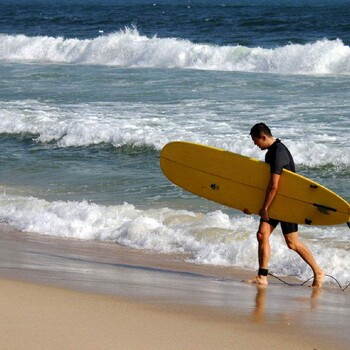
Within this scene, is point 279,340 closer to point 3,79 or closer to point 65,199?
point 65,199

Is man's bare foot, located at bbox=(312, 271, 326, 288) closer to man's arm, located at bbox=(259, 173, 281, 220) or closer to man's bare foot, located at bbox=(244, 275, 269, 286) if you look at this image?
man's bare foot, located at bbox=(244, 275, 269, 286)

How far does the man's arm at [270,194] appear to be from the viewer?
24.3ft

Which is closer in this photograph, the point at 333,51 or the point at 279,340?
the point at 279,340

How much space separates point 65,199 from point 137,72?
15.3 meters

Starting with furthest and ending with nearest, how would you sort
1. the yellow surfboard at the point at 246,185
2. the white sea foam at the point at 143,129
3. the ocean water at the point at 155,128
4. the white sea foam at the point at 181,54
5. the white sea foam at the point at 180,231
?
the white sea foam at the point at 181,54 < the white sea foam at the point at 143,129 < the ocean water at the point at 155,128 < the white sea foam at the point at 180,231 < the yellow surfboard at the point at 246,185

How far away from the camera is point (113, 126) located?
1620cm

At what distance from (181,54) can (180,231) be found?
798 inches

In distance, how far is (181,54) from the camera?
29016mm

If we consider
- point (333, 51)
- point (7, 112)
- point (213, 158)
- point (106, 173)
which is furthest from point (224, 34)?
point (213, 158)

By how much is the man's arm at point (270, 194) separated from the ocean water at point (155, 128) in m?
0.76

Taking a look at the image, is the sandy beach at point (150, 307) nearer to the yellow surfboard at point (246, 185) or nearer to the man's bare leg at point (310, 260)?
the man's bare leg at point (310, 260)

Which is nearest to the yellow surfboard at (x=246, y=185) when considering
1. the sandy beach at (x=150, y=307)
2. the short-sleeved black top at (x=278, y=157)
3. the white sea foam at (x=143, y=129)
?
the short-sleeved black top at (x=278, y=157)

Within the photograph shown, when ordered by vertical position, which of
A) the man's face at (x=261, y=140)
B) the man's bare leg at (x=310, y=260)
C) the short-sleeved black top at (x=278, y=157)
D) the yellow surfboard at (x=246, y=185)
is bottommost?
the man's bare leg at (x=310, y=260)

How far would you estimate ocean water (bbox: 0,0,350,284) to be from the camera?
9227 mm
